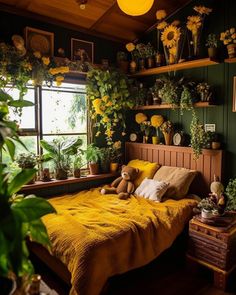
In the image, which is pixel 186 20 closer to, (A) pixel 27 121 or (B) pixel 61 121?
(B) pixel 61 121

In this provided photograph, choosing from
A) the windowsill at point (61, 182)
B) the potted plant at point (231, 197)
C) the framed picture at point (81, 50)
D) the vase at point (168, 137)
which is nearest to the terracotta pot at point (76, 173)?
the windowsill at point (61, 182)

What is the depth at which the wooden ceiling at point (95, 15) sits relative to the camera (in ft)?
10.0

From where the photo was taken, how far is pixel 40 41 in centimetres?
318

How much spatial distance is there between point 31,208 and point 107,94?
9.44 feet

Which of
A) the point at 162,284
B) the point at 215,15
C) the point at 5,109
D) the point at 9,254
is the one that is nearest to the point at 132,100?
the point at 215,15

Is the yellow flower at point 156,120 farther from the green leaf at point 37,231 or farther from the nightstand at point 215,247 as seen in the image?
the green leaf at point 37,231

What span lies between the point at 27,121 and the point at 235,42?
251cm

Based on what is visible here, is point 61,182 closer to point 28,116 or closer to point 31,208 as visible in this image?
point 28,116

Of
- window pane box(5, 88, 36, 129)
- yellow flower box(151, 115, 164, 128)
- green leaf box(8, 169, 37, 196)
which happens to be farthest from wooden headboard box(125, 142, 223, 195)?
green leaf box(8, 169, 37, 196)

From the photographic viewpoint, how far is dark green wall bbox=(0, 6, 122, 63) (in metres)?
3.02

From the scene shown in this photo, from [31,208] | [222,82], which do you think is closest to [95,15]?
[222,82]

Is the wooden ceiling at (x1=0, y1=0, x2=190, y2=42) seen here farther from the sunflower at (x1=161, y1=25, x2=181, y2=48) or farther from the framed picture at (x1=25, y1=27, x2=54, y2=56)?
the sunflower at (x1=161, y1=25, x2=181, y2=48)

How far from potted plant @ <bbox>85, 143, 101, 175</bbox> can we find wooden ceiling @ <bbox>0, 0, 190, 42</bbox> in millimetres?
1590

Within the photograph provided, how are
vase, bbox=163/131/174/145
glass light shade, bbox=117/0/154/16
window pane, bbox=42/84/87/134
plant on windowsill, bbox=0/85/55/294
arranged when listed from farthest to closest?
vase, bbox=163/131/174/145
window pane, bbox=42/84/87/134
glass light shade, bbox=117/0/154/16
plant on windowsill, bbox=0/85/55/294
